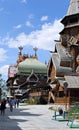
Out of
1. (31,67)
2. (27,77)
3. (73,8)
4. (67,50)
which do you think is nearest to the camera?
(67,50)

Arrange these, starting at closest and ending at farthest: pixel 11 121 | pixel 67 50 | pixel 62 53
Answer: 1. pixel 11 121
2. pixel 62 53
3. pixel 67 50

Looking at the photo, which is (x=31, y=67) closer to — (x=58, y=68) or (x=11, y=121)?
(x=58, y=68)

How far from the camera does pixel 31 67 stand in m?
135

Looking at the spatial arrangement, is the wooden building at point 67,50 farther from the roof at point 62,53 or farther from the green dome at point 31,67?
the green dome at point 31,67

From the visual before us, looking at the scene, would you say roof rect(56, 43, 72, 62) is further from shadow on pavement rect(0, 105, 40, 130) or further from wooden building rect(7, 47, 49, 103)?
shadow on pavement rect(0, 105, 40, 130)

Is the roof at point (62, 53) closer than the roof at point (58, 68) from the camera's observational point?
No

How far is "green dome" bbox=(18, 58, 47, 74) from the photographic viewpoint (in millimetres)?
132875

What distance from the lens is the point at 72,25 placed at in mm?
77250

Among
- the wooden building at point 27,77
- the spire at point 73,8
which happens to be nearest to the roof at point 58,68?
the spire at point 73,8

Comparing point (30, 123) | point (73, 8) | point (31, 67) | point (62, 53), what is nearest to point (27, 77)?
point (31, 67)

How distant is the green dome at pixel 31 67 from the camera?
133 meters

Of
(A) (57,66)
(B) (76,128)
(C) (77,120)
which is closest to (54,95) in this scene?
(A) (57,66)

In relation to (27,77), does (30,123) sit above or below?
below

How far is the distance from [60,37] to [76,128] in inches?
2255
